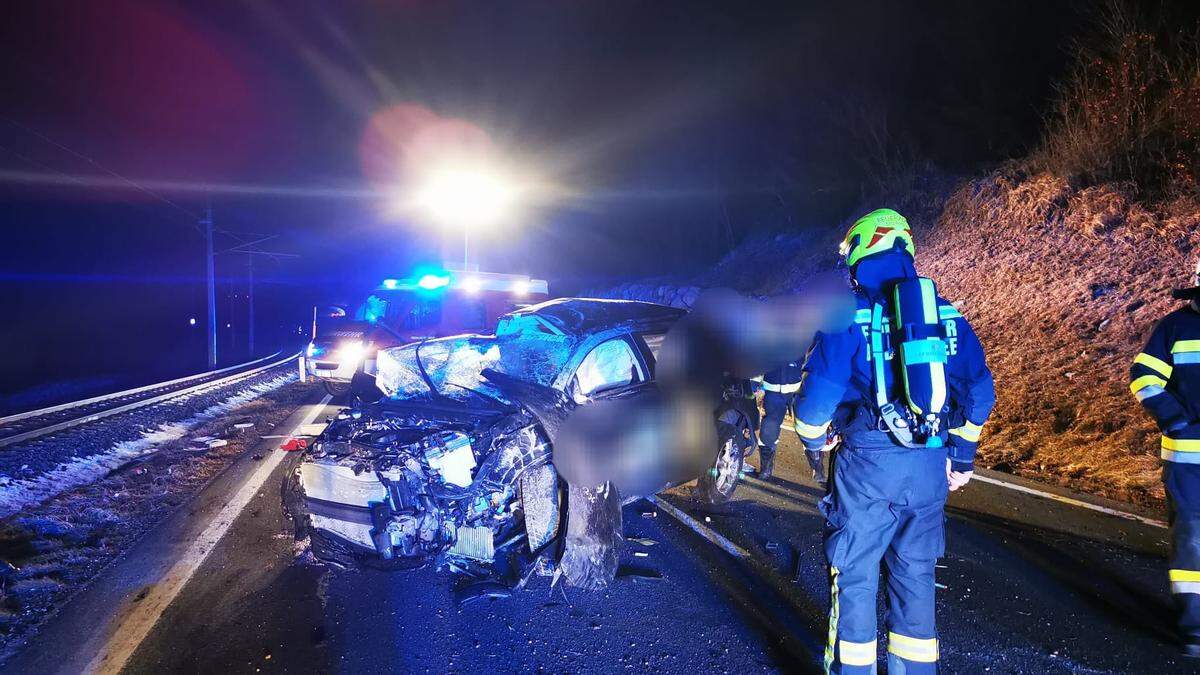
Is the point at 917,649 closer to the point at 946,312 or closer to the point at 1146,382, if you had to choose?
the point at 946,312

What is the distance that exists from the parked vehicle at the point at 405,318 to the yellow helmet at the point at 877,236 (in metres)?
6.31

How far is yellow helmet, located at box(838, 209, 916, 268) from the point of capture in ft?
7.63

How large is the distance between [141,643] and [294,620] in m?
0.69

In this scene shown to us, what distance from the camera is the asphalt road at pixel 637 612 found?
106 inches

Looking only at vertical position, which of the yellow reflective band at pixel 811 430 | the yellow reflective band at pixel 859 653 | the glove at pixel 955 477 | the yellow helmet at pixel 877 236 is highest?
the yellow helmet at pixel 877 236

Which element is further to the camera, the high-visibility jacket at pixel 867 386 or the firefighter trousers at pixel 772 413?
the firefighter trousers at pixel 772 413

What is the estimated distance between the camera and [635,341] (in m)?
4.25

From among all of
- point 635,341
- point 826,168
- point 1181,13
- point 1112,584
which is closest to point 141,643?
point 635,341

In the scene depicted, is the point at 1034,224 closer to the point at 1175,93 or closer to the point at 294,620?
the point at 1175,93

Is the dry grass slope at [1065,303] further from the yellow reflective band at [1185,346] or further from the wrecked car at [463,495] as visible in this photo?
the wrecked car at [463,495]

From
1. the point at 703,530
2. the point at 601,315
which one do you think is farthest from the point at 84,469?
the point at 703,530

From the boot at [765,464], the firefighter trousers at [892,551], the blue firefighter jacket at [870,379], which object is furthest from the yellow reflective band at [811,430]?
the boot at [765,464]

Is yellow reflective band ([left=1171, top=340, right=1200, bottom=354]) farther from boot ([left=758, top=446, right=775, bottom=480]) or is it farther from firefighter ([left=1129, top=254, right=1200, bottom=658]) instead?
boot ([left=758, top=446, right=775, bottom=480])

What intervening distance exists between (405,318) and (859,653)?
7.74m
